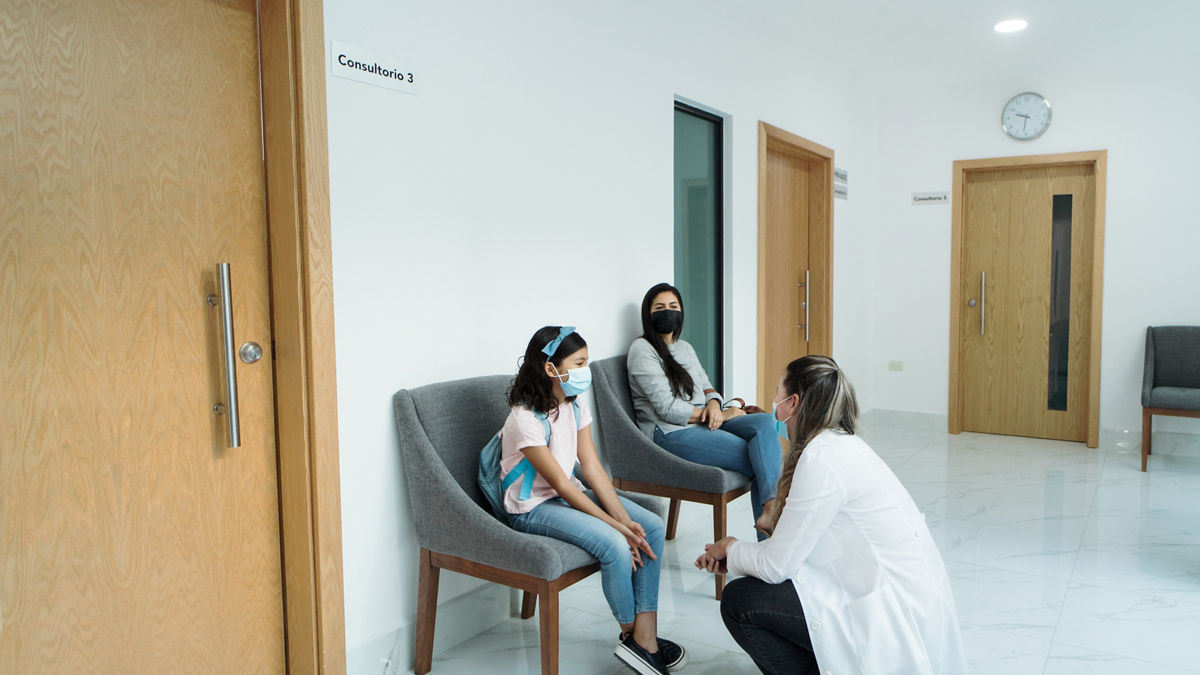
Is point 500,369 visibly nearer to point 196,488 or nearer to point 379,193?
point 379,193

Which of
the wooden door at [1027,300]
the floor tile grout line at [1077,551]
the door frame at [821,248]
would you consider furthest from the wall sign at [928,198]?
the floor tile grout line at [1077,551]

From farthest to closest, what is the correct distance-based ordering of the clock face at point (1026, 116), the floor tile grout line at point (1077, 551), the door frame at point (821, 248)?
the clock face at point (1026, 116)
the door frame at point (821, 248)
the floor tile grout line at point (1077, 551)

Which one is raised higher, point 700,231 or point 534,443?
point 700,231

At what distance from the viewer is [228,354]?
2109 millimetres

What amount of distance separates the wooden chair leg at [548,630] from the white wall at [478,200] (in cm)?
57

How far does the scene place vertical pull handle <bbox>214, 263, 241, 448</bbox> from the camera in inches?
82.7

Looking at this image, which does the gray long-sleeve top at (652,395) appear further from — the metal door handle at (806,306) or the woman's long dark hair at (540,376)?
the metal door handle at (806,306)

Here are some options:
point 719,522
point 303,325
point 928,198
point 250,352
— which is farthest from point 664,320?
point 928,198

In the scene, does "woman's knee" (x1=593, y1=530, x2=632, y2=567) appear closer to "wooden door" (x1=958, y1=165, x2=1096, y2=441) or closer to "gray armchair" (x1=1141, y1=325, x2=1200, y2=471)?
"gray armchair" (x1=1141, y1=325, x2=1200, y2=471)

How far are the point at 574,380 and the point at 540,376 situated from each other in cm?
11

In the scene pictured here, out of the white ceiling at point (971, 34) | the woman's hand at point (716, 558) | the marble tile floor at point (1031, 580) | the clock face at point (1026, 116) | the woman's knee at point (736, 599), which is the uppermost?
the white ceiling at point (971, 34)

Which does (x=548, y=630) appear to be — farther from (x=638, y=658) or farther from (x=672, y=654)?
(x=672, y=654)

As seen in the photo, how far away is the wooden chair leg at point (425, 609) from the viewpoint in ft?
8.21

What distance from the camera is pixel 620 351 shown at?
3.58m
